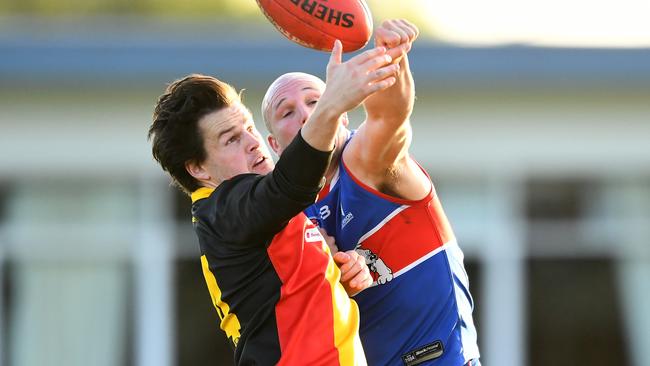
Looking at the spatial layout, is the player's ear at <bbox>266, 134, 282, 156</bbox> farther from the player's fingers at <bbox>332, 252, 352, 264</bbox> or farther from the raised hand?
the raised hand

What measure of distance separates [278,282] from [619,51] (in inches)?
324

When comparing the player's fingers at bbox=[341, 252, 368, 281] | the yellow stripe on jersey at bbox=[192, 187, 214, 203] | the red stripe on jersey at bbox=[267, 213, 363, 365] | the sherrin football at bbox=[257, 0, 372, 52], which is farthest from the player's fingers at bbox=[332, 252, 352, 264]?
the sherrin football at bbox=[257, 0, 372, 52]

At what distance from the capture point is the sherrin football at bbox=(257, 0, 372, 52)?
16.5ft

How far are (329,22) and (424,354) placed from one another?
1342 millimetres

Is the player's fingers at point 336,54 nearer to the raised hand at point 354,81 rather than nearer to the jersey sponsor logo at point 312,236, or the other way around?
the raised hand at point 354,81

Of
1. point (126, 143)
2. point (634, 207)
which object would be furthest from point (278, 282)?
point (634, 207)

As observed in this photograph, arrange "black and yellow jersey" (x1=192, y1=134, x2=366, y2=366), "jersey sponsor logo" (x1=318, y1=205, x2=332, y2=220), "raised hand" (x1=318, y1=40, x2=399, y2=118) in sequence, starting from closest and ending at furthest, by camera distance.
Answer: "raised hand" (x1=318, y1=40, x2=399, y2=118), "black and yellow jersey" (x1=192, y1=134, x2=366, y2=366), "jersey sponsor logo" (x1=318, y1=205, x2=332, y2=220)

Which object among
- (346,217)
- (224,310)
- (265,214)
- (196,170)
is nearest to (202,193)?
(196,170)

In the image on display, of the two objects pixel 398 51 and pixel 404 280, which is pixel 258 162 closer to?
pixel 398 51

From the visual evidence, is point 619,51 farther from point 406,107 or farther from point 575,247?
point 406,107

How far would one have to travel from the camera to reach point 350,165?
5.36m

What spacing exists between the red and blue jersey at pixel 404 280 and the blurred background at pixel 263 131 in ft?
22.2

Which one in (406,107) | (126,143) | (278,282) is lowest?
(126,143)

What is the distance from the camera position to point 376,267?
546cm
